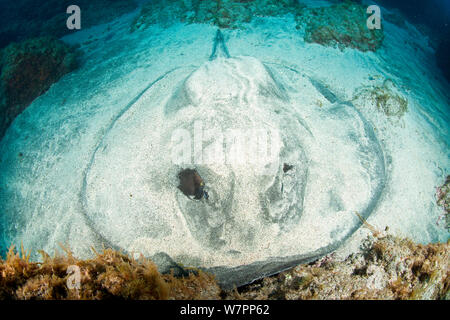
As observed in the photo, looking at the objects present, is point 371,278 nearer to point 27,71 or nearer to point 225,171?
point 225,171

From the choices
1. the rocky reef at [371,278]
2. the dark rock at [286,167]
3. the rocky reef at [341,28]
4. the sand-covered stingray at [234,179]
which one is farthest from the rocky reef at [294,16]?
the rocky reef at [371,278]

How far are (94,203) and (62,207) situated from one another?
104cm

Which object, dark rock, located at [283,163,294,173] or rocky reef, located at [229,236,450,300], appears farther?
dark rock, located at [283,163,294,173]

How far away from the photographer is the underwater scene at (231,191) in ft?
7.77

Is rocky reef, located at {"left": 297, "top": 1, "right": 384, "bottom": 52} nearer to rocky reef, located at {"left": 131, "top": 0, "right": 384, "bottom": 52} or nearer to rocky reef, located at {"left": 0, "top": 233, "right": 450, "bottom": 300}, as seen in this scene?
rocky reef, located at {"left": 131, "top": 0, "right": 384, "bottom": 52}

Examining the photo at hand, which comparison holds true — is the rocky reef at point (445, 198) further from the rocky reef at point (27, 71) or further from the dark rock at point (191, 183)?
the rocky reef at point (27, 71)

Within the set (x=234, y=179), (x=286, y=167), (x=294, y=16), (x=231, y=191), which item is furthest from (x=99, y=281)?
(x=294, y=16)

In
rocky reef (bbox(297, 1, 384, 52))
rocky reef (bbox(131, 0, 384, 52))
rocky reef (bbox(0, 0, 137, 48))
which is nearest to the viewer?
rocky reef (bbox(297, 1, 384, 52))

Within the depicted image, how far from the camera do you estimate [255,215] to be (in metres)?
2.46

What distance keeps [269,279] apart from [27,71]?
10376 millimetres

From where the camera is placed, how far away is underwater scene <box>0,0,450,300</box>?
237 centimetres

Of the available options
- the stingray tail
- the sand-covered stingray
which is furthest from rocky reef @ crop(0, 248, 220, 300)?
the stingray tail

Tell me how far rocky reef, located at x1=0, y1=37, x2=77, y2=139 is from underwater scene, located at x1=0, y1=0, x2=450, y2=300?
1.95 m
